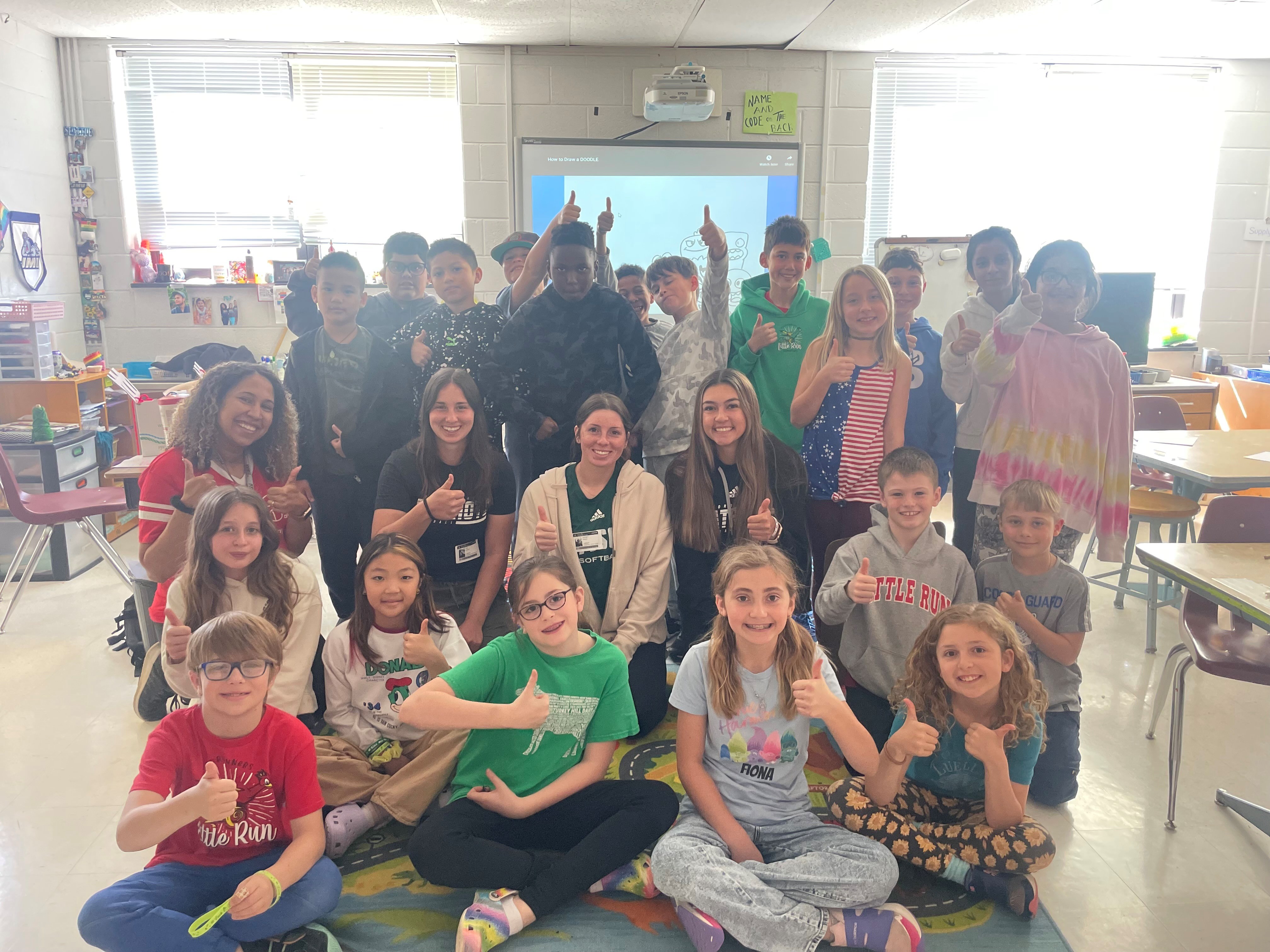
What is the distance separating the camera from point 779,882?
65.9 inches

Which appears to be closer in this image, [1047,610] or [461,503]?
[1047,610]

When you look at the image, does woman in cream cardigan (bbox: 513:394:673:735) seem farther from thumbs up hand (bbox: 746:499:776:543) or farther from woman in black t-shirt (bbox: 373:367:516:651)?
thumbs up hand (bbox: 746:499:776:543)

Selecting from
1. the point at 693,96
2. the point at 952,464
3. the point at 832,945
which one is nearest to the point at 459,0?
the point at 693,96

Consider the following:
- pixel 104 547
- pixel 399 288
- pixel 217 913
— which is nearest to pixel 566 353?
pixel 399 288

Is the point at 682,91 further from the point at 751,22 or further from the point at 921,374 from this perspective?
the point at 921,374

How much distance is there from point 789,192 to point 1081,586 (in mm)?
3845

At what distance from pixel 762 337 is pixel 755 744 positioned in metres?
1.49

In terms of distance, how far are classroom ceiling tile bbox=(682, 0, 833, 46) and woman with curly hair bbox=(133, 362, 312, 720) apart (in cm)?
320

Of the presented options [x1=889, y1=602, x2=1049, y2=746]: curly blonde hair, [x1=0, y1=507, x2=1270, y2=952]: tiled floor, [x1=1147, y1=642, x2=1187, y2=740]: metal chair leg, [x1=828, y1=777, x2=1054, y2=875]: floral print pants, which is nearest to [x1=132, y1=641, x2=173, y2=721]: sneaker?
[x1=0, y1=507, x2=1270, y2=952]: tiled floor

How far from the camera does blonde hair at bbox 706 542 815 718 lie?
1.84 metres

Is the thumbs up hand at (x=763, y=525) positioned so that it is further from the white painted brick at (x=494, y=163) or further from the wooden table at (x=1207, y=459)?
the white painted brick at (x=494, y=163)

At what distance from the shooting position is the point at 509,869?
173 centimetres

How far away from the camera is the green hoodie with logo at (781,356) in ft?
9.65

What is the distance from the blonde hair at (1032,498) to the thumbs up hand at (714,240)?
3.91 feet
